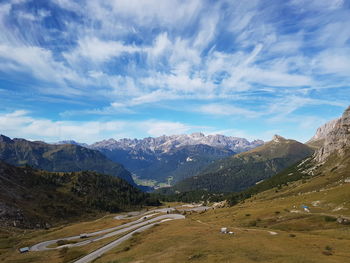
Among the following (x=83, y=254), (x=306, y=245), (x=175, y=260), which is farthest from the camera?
(x=83, y=254)

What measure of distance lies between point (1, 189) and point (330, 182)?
248112 millimetres

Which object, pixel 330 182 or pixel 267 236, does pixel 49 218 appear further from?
pixel 330 182

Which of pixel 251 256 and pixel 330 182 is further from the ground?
pixel 330 182

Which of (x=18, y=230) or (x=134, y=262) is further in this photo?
(x=18, y=230)

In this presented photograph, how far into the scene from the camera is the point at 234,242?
58375mm

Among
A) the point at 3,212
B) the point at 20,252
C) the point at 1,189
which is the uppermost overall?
the point at 1,189

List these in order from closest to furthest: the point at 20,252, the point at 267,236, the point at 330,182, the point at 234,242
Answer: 1. the point at 234,242
2. the point at 267,236
3. the point at 20,252
4. the point at 330,182

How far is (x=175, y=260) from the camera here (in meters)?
49.0

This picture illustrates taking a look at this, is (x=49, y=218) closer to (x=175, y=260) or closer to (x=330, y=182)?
(x=175, y=260)

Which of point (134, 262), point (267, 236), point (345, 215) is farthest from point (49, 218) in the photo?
point (345, 215)

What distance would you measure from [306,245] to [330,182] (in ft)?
428

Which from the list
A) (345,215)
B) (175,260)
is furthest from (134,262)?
(345,215)

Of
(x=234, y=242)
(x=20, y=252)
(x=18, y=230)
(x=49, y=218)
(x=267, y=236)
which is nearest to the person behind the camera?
(x=234, y=242)

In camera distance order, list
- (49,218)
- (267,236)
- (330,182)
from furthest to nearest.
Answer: (49,218) → (330,182) → (267,236)
